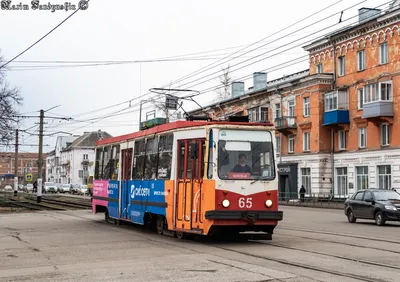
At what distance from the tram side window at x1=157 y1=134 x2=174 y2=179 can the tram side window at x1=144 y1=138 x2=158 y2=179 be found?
0.34 m

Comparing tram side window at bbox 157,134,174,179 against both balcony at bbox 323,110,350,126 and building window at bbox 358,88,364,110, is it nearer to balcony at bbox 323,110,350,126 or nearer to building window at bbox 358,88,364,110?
building window at bbox 358,88,364,110

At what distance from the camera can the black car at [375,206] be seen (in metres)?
23.8

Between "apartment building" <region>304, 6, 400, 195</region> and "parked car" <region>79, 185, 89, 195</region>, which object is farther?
"parked car" <region>79, 185, 89, 195</region>

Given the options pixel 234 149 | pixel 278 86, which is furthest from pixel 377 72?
pixel 234 149

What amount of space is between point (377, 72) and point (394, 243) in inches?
1336

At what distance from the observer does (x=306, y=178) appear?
56812 mm

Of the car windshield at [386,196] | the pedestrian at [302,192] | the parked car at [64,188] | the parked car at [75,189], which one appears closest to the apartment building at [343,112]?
the pedestrian at [302,192]

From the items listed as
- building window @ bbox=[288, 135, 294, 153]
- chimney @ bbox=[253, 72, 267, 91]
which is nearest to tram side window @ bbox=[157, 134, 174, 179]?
building window @ bbox=[288, 135, 294, 153]

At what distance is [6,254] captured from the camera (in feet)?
44.8

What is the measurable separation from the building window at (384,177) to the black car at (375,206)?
826 inches

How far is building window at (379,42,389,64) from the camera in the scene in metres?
46.2

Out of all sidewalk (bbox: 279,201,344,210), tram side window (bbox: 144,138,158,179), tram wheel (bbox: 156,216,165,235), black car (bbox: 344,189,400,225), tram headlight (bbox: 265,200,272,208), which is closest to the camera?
tram headlight (bbox: 265,200,272,208)

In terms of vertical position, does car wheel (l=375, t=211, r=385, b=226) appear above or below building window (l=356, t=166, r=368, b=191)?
below

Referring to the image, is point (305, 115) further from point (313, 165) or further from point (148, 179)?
point (148, 179)
